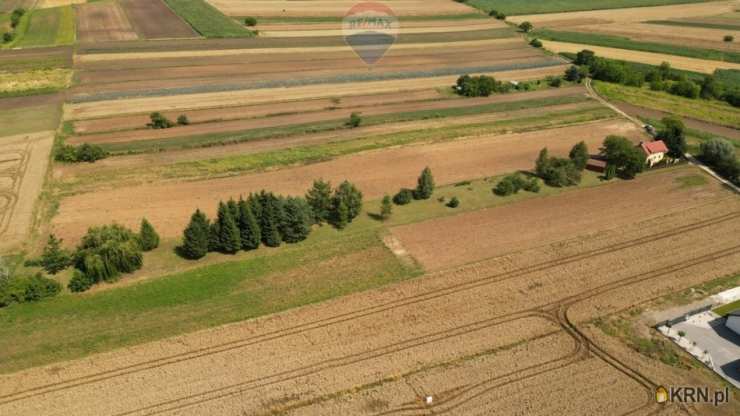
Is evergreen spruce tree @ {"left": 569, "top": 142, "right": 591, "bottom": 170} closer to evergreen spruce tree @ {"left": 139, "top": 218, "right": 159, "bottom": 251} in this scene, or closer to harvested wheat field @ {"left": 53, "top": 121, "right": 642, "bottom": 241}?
harvested wheat field @ {"left": 53, "top": 121, "right": 642, "bottom": 241}

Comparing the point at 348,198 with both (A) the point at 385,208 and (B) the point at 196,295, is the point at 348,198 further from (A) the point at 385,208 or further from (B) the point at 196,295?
(B) the point at 196,295

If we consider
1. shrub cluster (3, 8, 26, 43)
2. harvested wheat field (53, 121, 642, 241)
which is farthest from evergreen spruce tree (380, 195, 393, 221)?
shrub cluster (3, 8, 26, 43)

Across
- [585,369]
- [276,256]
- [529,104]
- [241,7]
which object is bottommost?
[585,369]

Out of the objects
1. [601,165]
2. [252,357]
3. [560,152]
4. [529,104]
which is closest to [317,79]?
Answer: [529,104]

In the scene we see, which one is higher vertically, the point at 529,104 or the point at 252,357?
the point at 529,104

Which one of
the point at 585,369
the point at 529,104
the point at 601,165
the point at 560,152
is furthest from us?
the point at 529,104

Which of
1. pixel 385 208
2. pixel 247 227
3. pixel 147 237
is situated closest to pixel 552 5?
pixel 385 208

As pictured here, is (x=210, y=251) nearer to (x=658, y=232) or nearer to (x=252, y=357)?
(x=252, y=357)
